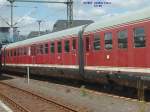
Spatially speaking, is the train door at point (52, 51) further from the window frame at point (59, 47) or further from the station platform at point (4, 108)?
the station platform at point (4, 108)

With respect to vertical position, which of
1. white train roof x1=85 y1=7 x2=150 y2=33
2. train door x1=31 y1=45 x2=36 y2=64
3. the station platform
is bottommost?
the station platform

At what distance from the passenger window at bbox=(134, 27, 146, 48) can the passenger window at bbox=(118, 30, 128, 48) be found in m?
0.78

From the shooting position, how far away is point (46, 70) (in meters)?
30.5

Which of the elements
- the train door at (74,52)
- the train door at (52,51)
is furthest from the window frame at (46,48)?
the train door at (74,52)

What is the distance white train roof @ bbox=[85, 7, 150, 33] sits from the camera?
620 inches

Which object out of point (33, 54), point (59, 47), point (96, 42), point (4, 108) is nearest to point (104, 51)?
point (96, 42)

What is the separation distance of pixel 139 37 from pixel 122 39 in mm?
1467

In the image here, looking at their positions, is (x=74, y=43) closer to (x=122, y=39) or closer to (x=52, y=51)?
(x=52, y=51)

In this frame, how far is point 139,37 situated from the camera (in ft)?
52.8

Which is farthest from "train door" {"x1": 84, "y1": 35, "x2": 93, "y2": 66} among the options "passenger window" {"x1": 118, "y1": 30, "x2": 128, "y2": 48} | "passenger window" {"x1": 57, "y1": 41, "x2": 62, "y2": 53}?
"passenger window" {"x1": 57, "y1": 41, "x2": 62, "y2": 53}

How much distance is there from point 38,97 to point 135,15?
636 centimetres

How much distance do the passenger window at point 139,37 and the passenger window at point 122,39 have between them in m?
0.78

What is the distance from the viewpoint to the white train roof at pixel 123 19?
15.7 m

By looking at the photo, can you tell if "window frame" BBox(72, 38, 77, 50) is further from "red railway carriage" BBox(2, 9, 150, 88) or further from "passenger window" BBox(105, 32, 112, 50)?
"passenger window" BBox(105, 32, 112, 50)
